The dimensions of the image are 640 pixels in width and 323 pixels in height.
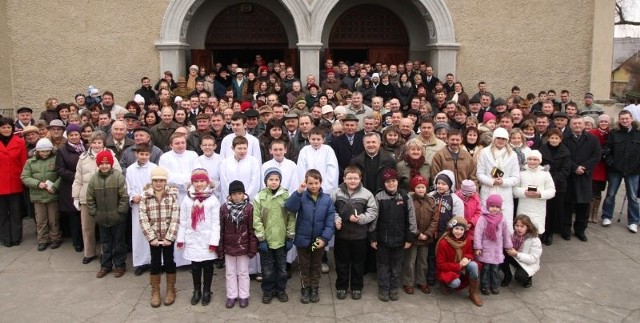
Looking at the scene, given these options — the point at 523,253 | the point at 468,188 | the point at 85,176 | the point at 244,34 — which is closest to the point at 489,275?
the point at 523,253

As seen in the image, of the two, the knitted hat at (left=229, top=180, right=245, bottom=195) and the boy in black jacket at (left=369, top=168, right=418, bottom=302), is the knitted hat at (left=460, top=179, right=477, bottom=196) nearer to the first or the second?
the boy in black jacket at (left=369, top=168, right=418, bottom=302)

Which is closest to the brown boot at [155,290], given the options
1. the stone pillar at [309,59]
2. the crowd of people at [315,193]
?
the crowd of people at [315,193]

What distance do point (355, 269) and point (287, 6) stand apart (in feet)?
25.1

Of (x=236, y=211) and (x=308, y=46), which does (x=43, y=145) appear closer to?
(x=236, y=211)

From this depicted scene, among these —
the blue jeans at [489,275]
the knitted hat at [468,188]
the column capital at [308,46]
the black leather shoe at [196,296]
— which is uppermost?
the column capital at [308,46]

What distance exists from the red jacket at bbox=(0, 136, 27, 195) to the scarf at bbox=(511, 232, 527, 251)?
6.58 m

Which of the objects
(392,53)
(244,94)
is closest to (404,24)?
(392,53)

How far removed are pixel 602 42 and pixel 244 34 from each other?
8538 millimetres

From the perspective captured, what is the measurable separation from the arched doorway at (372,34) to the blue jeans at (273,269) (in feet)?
27.1

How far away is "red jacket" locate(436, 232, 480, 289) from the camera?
5227 mm

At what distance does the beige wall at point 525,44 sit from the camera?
1123cm

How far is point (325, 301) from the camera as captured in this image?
17.4 feet

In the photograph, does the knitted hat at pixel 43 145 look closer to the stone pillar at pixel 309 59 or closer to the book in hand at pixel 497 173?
the book in hand at pixel 497 173

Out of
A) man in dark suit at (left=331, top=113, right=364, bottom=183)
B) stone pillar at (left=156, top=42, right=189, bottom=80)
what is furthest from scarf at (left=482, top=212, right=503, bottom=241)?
stone pillar at (left=156, top=42, right=189, bottom=80)
